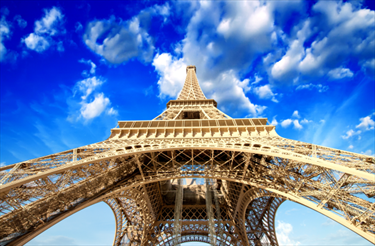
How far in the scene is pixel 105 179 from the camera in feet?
39.1

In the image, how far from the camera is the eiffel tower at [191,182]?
25.3 ft

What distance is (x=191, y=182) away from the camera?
27734mm

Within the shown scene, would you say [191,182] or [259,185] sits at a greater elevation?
[191,182]

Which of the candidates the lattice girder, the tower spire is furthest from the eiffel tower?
the tower spire

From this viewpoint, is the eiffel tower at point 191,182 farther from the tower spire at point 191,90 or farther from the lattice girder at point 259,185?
the tower spire at point 191,90

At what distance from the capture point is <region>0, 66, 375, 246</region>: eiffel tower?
7.72 metres

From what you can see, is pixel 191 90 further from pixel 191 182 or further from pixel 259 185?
pixel 259 185

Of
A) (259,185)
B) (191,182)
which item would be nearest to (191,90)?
(191,182)

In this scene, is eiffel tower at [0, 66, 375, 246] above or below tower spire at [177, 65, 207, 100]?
below

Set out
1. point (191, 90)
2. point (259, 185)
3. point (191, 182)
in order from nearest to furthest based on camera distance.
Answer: point (259, 185), point (191, 182), point (191, 90)

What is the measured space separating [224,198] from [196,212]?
181 inches

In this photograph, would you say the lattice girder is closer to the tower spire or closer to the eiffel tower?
the eiffel tower

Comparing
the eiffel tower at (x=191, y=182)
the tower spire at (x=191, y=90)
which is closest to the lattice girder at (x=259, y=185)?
the eiffel tower at (x=191, y=182)

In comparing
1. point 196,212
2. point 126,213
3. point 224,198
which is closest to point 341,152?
point 224,198
